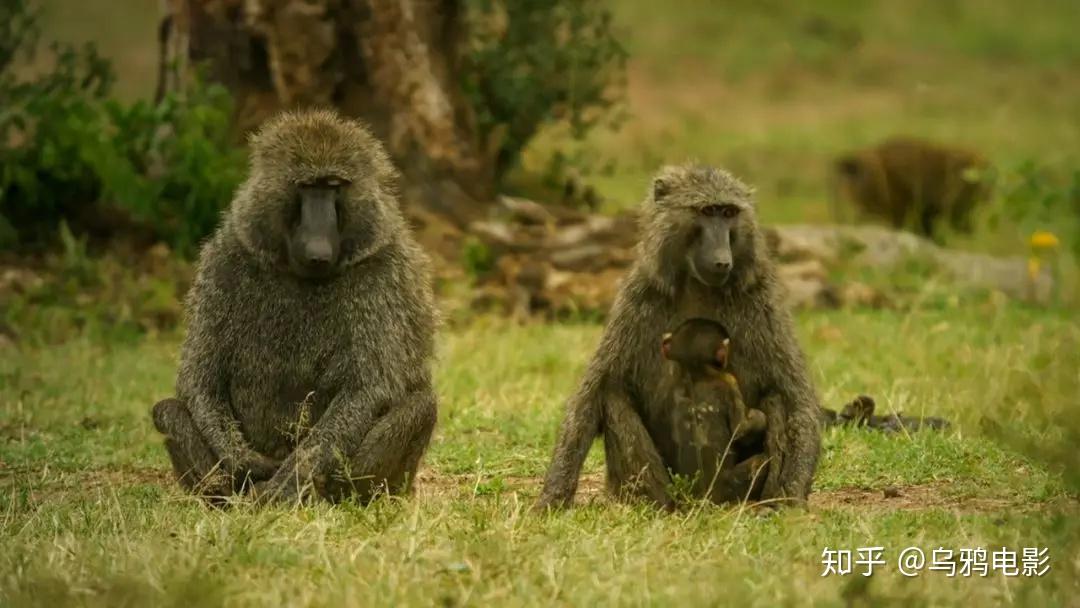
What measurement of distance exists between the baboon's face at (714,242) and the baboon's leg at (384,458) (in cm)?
101

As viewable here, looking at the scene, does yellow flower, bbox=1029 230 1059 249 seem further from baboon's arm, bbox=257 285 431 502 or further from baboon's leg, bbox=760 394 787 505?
baboon's arm, bbox=257 285 431 502

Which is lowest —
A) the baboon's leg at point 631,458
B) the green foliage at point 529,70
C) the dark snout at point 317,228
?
the baboon's leg at point 631,458

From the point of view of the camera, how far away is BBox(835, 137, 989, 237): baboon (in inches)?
547

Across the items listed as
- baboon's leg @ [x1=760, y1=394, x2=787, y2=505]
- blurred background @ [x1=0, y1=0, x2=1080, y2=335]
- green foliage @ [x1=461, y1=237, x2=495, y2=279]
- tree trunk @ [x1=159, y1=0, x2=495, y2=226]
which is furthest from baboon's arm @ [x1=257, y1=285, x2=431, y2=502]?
tree trunk @ [x1=159, y1=0, x2=495, y2=226]

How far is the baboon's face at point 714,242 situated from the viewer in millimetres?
5973

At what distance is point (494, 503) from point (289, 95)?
5.98 metres

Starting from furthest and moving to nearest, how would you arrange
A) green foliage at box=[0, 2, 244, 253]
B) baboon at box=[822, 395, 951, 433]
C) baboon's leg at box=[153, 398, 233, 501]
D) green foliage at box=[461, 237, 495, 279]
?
green foliage at box=[461, 237, 495, 279] < green foliage at box=[0, 2, 244, 253] < baboon at box=[822, 395, 951, 433] < baboon's leg at box=[153, 398, 233, 501]

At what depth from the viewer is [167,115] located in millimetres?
10828

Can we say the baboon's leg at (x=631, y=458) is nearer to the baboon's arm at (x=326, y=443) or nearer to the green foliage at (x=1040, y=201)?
the baboon's arm at (x=326, y=443)

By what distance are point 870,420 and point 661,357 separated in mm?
1612

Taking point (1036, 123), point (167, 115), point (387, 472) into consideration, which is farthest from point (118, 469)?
point (1036, 123)

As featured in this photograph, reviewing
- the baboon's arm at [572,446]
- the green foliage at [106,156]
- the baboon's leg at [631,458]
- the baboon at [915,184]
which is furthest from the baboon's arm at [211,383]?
the baboon at [915,184]

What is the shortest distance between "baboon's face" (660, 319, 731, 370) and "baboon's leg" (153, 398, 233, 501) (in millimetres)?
1510

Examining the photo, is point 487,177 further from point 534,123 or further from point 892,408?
point 892,408
